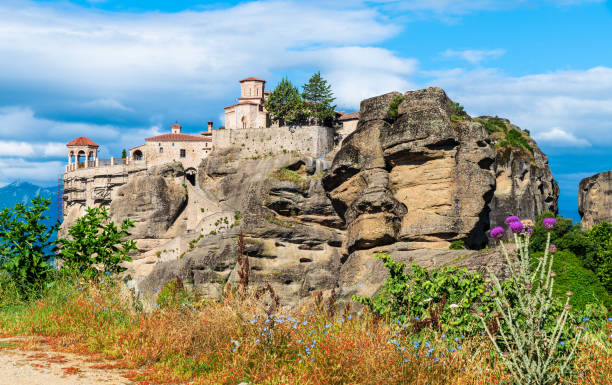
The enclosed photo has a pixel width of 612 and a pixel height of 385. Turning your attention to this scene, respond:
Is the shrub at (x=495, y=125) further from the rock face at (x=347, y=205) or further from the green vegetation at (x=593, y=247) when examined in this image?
the green vegetation at (x=593, y=247)

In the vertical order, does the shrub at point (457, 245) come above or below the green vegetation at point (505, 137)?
below

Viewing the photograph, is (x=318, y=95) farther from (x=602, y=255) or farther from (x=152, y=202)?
(x=602, y=255)

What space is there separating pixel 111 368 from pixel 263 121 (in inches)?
2583

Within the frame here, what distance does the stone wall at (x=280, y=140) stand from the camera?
64.7 metres

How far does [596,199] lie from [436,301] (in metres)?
51.5

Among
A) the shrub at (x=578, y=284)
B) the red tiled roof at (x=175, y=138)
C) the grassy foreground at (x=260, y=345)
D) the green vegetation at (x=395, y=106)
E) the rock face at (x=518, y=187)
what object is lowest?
the shrub at (x=578, y=284)

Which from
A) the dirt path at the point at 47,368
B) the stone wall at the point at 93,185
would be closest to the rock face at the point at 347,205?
the dirt path at the point at 47,368

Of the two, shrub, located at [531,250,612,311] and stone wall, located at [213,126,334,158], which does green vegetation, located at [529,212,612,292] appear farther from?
stone wall, located at [213,126,334,158]

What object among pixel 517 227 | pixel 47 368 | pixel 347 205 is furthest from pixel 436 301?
pixel 347 205

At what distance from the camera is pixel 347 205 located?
32875 millimetres

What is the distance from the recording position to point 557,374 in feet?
22.6

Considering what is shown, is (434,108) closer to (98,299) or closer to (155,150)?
(98,299)

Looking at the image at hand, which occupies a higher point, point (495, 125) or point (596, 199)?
point (495, 125)

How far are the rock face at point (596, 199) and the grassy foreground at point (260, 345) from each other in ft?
162
